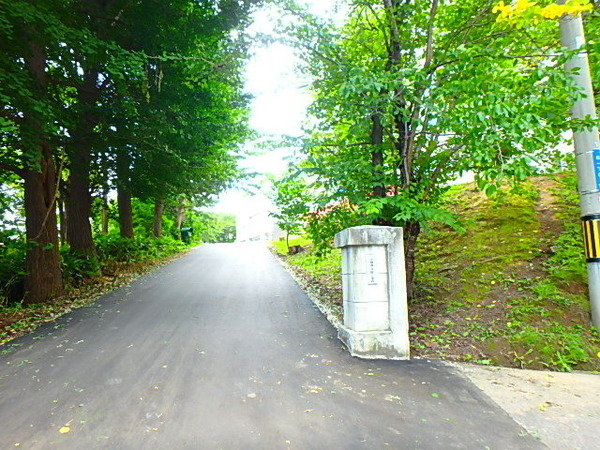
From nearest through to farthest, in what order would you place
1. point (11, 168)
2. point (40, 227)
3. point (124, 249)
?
point (11, 168) < point (40, 227) < point (124, 249)

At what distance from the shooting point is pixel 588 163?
4746 mm

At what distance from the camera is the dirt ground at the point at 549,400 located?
9.45 feet

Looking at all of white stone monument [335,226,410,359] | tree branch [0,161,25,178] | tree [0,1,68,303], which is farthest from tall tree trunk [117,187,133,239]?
white stone monument [335,226,410,359]

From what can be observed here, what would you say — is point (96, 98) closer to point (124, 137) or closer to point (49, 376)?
point (124, 137)

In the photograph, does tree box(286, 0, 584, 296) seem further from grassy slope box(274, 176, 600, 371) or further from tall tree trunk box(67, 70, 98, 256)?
tall tree trunk box(67, 70, 98, 256)

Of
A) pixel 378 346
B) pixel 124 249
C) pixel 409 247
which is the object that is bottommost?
pixel 378 346

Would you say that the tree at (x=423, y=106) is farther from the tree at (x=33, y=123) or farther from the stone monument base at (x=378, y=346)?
the tree at (x=33, y=123)

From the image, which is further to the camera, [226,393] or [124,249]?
[124,249]

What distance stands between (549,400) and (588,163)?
10.3ft

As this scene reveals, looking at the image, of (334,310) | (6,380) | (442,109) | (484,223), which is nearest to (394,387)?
(334,310)

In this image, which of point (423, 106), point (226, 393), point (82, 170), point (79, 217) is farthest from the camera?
point (79, 217)

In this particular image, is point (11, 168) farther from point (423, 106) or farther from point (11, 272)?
point (423, 106)

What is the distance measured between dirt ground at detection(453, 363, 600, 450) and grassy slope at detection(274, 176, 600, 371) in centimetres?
30

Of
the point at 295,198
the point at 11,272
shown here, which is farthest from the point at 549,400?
the point at 11,272
